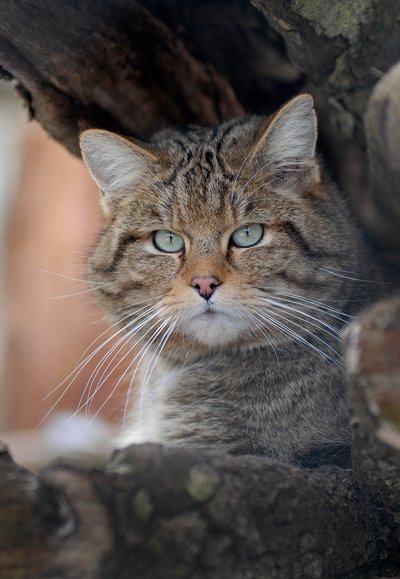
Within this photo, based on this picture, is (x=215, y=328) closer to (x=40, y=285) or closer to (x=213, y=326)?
(x=213, y=326)

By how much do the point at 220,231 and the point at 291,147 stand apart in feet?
1.70

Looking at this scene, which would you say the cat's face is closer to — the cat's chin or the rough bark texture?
the cat's chin

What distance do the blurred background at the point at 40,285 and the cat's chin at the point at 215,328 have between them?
4.26 metres

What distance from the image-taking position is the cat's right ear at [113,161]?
3541 millimetres

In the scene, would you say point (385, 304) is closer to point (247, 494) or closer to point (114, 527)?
point (247, 494)

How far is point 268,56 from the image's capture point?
4305 mm

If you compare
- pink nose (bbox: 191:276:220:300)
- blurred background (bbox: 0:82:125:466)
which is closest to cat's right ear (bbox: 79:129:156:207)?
pink nose (bbox: 191:276:220:300)

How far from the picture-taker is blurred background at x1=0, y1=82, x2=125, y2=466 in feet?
25.8

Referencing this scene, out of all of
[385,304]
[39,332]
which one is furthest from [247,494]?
[39,332]

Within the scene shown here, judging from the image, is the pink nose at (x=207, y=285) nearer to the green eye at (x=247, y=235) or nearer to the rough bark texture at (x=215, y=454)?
the green eye at (x=247, y=235)

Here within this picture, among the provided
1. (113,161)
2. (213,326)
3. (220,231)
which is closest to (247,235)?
(220,231)

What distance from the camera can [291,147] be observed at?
3484mm

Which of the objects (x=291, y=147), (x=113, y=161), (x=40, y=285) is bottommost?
(x=40, y=285)

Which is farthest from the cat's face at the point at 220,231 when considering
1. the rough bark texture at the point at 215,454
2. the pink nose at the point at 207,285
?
the rough bark texture at the point at 215,454
